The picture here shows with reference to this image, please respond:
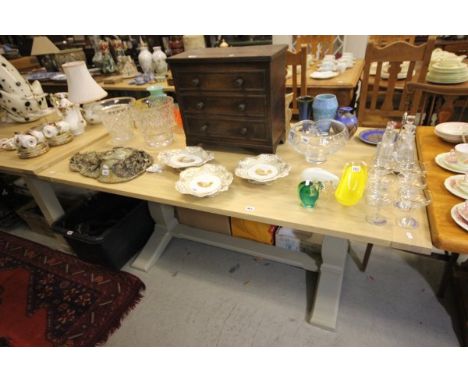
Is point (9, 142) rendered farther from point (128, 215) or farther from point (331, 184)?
point (331, 184)

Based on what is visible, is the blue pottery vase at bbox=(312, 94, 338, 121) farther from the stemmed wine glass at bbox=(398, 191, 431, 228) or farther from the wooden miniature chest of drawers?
the stemmed wine glass at bbox=(398, 191, 431, 228)

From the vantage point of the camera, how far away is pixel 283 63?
107 centimetres

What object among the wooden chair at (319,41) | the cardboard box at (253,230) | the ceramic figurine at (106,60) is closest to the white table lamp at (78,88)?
the cardboard box at (253,230)

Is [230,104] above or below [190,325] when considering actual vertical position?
above

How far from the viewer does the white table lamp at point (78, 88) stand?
1406 mm

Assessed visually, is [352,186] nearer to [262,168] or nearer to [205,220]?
[262,168]

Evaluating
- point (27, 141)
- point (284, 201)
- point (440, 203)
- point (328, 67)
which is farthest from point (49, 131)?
point (328, 67)

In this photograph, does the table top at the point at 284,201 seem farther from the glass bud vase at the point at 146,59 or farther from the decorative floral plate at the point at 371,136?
the glass bud vase at the point at 146,59

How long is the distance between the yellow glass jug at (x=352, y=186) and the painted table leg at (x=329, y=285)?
0.37 m

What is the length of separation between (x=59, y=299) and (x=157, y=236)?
0.57 metres

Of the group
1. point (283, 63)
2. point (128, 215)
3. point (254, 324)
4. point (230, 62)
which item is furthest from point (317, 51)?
point (254, 324)

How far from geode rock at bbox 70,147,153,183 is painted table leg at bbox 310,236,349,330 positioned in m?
0.82

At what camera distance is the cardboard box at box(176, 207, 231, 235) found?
1499 mm

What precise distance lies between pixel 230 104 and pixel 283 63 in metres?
0.26
